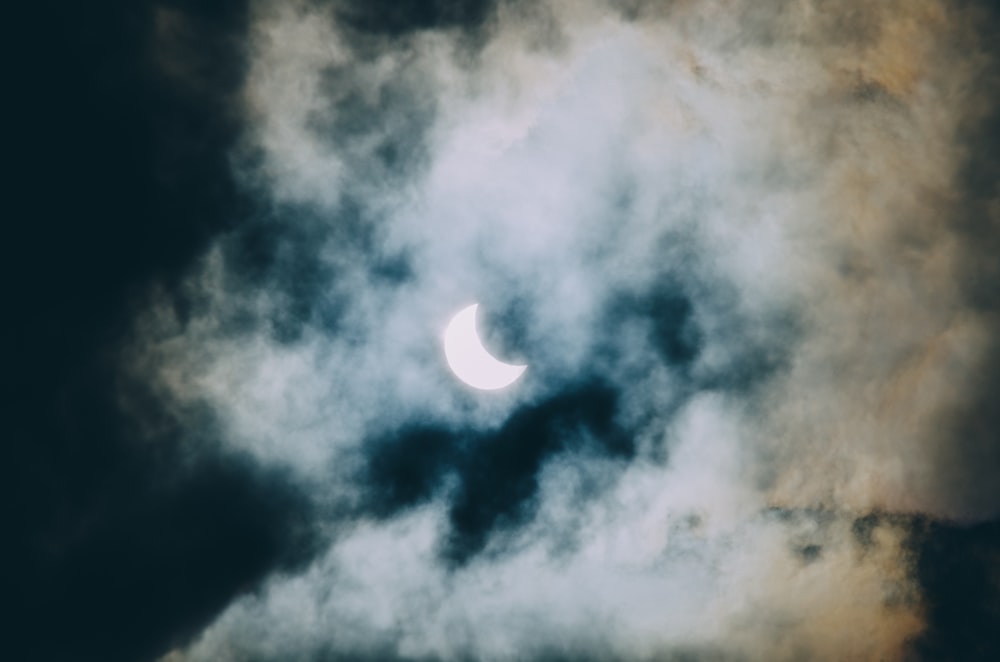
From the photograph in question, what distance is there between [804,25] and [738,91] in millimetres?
2133

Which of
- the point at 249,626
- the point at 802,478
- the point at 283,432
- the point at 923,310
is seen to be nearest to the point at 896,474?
the point at 802,478

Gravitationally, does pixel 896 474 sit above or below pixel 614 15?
below

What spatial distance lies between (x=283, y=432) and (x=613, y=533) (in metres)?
12.2

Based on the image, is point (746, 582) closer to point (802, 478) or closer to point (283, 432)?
point (802, 478)

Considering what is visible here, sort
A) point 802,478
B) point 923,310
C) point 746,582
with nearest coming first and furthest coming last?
point 923,310 < point 802,478 < point 746,582

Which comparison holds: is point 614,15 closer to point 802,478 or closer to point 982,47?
point 982,47

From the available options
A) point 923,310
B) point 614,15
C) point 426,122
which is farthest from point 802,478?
point 426,122

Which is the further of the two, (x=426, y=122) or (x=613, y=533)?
(x=613, y=533)

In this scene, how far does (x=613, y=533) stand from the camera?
16.5 m

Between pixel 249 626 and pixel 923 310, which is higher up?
pixel 923 310

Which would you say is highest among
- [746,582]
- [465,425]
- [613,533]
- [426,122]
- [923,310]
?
[426,122]

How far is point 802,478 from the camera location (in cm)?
1473

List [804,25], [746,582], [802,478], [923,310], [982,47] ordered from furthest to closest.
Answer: [746,582], [802,478], [923,310], [804,25], [982,47]

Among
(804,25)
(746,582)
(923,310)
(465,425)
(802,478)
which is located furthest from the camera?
(465,425)
